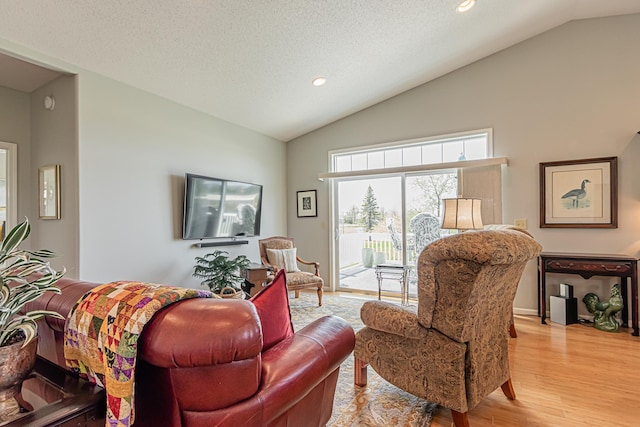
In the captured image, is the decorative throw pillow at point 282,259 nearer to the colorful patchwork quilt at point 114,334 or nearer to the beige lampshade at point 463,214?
the beige lampshade at point 463,214

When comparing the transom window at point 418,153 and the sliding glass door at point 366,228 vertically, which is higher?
the transom window at point 418,153

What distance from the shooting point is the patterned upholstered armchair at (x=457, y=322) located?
1.58 metres

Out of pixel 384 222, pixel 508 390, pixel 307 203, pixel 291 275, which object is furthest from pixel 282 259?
pixel 508 390

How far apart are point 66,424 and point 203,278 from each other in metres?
3.59

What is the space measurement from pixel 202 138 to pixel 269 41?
5.66ft

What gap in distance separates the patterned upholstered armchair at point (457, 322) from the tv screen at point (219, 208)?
2825mm

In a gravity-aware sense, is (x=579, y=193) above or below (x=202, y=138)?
below

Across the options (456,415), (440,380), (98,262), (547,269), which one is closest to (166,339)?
(440,380)

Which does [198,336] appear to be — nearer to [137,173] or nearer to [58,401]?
[58,401]

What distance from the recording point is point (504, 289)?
1.85 meters

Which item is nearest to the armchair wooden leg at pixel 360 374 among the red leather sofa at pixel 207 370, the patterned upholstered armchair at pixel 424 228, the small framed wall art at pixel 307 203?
the red leather sofa at pixel 207 370

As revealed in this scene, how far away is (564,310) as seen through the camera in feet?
11.7

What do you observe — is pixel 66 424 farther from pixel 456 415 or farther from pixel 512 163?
pixel 512 163

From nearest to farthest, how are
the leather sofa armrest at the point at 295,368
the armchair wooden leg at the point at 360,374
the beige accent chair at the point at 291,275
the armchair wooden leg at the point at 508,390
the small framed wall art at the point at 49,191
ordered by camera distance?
the leather sofa armrest at the point at 295,368 < the armchair wooden leg at the point at 508,390 < the armchair wooden leg at the point at 360,374 < the small framed wall art at the point at 49,191 < the beige accent chair at the point at 291,275
